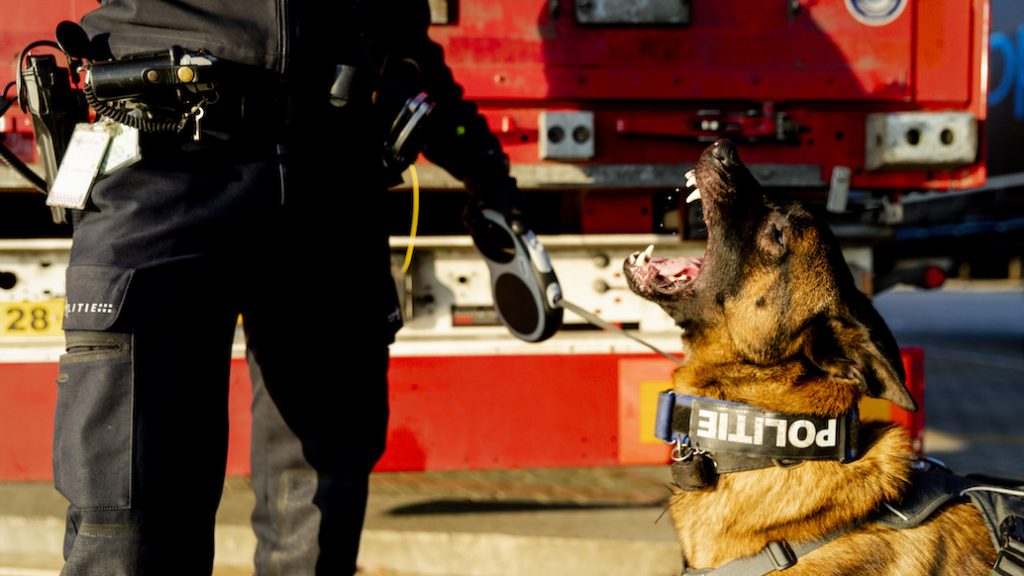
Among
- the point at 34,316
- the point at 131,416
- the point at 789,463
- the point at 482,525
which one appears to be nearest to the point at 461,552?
the point at 482,525

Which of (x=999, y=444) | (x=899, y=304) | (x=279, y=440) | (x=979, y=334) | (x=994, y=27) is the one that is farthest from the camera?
(x=899, y=304)

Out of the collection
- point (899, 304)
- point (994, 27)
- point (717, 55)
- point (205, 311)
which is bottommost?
point (899, 304)

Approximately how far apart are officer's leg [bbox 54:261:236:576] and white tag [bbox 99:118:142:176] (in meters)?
0.17

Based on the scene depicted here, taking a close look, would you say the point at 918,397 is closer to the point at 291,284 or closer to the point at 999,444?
the point at 999,444

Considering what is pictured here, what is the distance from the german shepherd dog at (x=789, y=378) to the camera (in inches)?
59.3

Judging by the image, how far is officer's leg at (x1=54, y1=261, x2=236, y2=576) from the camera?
4.42 feet

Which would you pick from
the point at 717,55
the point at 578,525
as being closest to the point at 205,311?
the point at 578,525

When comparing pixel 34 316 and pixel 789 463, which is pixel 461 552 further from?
pixel 34 316

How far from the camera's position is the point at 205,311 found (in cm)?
148

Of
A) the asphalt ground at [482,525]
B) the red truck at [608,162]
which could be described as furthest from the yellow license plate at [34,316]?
the asphalt ground at [482,525]

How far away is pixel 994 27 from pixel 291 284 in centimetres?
750

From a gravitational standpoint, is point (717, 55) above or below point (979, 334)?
above

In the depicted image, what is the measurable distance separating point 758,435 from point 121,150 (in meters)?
1.21

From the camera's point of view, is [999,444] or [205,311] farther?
[999,444]
